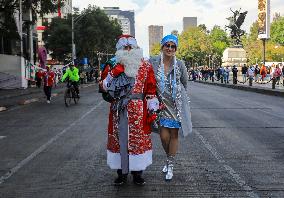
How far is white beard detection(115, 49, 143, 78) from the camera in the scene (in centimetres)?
611

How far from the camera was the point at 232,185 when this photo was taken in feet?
20.0

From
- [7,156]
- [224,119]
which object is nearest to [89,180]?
[7,156]

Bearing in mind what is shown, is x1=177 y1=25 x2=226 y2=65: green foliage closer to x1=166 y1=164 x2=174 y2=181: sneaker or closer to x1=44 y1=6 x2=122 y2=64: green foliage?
x1=44 y1=6 x2=122 y2=64: green foliage

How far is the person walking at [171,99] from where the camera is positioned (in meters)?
6.50

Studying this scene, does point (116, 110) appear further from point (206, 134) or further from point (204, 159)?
point (206, 134)

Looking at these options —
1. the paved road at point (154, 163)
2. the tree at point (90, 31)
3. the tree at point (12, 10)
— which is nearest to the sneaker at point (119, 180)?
the paved road at point (154, 163)

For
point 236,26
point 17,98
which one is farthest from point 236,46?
point 17,98

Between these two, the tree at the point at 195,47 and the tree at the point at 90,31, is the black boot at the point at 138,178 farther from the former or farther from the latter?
the tree at the point at 195,47

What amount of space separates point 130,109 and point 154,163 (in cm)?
178

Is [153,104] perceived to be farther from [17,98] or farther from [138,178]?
[17,98]

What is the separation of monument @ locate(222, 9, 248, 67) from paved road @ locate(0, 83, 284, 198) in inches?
2073

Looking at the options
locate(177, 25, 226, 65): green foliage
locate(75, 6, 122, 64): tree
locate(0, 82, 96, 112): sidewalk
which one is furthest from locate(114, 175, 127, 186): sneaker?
locate(177, 25, 226, 65): green foliage

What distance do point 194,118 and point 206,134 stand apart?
3.75 m

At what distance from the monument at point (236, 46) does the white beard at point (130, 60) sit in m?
59.6
